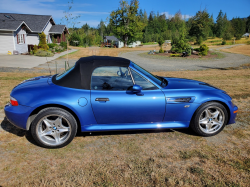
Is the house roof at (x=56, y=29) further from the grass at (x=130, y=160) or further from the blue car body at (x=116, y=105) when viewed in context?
the blue car body at (x=116, y=105)

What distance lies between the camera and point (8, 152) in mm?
3514

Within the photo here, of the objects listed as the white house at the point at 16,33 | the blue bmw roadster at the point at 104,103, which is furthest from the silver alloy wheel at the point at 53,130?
the white house at the point at 16,33

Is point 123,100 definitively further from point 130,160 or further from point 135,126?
point 130,160

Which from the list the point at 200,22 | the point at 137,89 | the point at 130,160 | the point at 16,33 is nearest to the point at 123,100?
the point at 137,89

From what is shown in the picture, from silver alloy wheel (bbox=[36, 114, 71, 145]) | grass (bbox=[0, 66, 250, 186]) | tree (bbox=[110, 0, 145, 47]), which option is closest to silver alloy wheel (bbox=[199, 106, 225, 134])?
grass (bbox=[0, 66, 250, 186])

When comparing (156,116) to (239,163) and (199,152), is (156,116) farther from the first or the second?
(239,163)

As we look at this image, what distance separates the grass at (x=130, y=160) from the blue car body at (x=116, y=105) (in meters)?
0.37

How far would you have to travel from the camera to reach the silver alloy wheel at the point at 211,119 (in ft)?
13.6

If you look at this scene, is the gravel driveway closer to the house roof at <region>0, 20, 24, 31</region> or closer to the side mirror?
the side mirror

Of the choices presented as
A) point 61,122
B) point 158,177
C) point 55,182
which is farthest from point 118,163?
point 61,122

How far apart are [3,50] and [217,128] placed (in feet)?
90.7

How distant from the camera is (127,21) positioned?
62469 mm

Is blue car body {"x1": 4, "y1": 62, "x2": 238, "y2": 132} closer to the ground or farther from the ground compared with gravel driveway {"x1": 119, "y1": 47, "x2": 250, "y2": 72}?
farther from the ground

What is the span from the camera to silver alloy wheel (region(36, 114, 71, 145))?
360cm
